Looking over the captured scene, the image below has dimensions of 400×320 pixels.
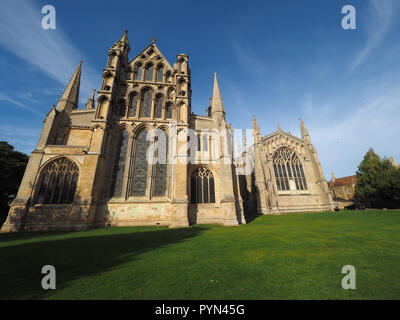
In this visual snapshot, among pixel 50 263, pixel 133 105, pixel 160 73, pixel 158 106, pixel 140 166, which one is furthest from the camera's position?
pixel 160 73

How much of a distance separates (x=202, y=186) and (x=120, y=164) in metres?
8.54

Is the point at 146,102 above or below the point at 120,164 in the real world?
above

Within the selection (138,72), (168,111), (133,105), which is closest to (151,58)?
(138,72)

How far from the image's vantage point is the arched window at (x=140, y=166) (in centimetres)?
1503

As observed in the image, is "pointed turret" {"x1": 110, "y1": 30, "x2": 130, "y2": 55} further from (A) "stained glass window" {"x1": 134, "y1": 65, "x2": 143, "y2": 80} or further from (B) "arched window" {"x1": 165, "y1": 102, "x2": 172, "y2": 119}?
(B) "arched window" {"x1": 165, "y1": 102, "x2": 172, "y2": 119}

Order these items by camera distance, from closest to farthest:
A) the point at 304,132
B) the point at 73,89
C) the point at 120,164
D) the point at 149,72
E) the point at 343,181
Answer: the point at 120,164
the point at 73,89
the point at 149,72
the point at 304,132
the point at 343,181

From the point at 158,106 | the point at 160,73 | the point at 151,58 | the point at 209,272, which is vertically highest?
the point at 151,58

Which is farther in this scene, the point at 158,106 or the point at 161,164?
the point at 158,106

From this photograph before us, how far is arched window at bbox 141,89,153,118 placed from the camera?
701 inches

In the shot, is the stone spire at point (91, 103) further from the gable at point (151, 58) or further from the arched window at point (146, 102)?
the arched window at point (146, 102)

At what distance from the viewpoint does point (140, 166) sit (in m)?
15.8

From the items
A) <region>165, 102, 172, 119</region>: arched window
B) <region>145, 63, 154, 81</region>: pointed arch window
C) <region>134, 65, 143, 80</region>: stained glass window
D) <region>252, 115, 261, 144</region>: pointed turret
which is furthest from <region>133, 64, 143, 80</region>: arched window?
<region>252, 115, 261, 144</region>: pointed turret

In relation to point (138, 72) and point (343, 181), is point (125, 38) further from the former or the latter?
point (343, 181)

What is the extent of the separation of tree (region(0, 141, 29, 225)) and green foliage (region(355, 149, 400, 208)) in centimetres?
5298
